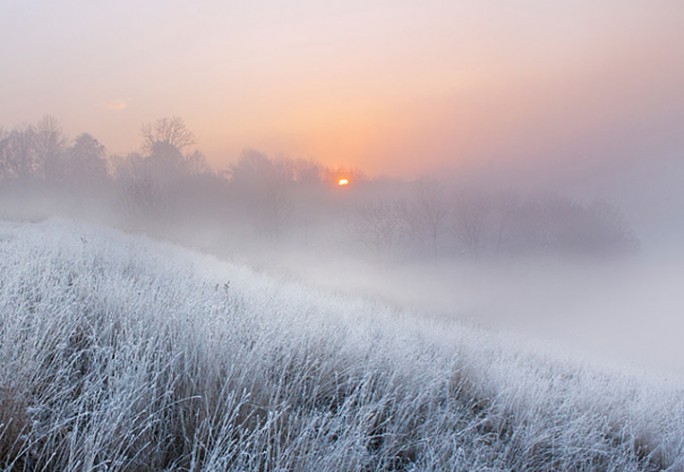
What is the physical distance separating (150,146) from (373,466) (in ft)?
160

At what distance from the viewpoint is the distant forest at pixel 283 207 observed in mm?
36562

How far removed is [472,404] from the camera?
445cm

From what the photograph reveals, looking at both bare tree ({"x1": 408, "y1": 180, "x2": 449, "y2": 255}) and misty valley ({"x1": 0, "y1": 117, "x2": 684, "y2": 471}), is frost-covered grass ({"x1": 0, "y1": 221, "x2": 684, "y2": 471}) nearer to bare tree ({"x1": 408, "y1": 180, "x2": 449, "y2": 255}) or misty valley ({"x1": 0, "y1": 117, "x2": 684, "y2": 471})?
misty valley ({"x1": 0, "y1": 117, "x2": 684, "y2": 471})

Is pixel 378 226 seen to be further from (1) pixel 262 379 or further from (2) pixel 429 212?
(1) pixel 262 379

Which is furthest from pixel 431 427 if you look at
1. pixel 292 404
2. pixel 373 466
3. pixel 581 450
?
pixel 581 450

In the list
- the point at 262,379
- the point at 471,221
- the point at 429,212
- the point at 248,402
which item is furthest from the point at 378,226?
the point at 248,402

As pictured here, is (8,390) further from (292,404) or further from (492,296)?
(492,296)

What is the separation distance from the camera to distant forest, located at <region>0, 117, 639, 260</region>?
36562 millimetres

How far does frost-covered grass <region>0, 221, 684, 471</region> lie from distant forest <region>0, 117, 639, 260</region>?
29062 millimetres

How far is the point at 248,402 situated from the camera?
292 cm

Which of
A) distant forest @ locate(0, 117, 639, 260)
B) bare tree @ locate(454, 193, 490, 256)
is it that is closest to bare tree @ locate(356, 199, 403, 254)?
distant forest @ locate(0, 117, 639, 260)

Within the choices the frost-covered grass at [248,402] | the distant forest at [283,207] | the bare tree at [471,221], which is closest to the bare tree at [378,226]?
the distant forest at [283,207]

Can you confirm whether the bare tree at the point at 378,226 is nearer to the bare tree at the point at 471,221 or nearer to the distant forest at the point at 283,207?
the distant forest at the point at 283,207

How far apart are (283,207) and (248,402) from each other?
42915 mm
